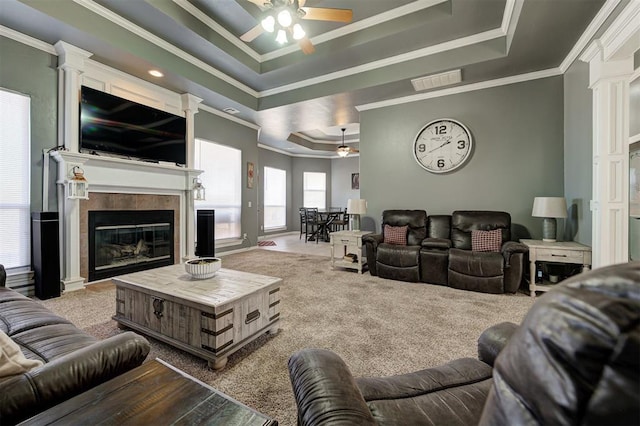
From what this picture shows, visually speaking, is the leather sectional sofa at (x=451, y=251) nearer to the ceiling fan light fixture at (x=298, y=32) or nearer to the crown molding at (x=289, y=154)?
the ceiling fan light fixture at (x=298, y=32)

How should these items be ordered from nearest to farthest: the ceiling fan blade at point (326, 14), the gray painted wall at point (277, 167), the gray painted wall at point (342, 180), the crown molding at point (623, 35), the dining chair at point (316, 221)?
the crown molding at point (623, 35) → the ceiling fan blade at point (326, 14) → the dining chair at point (316, 221) → the gray painted wall at point (277, 167) → the gray painted wall at point (342, 180)

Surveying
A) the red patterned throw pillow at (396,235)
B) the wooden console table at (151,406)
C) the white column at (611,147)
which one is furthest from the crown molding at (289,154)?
the wooden console table at (151,406)

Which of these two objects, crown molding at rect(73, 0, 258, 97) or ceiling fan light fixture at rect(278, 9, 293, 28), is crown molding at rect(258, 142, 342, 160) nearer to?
crown molding at rect(73, 0, 258, 97)

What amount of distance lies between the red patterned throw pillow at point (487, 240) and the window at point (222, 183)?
4473 millimetres

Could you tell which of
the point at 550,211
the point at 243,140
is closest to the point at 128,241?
the point at 243,140

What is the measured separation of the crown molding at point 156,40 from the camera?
2862mm

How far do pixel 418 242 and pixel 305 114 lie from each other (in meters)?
3.12

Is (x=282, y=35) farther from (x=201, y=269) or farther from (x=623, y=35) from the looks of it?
(x=623, y=35)

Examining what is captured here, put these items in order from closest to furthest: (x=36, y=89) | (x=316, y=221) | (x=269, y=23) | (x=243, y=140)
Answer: (x=269, y=23) < (x=36, y=89) < (x=243, y=140) < (x=316, y=221)

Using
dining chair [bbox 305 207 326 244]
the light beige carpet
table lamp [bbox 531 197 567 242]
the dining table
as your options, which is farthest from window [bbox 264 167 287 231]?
table lamp [bbox 531 197 567 242]

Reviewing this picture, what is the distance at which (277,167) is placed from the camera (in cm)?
867

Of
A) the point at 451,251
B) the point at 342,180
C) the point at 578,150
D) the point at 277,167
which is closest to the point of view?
the point at 578,150

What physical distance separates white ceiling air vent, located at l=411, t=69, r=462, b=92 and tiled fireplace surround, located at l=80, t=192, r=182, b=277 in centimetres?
406

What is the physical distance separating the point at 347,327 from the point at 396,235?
194 cm
